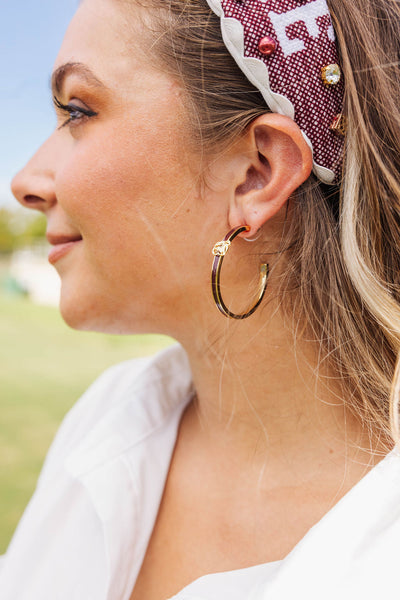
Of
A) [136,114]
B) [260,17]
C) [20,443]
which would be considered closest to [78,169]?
[136,114]

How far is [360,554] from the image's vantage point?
751 mm

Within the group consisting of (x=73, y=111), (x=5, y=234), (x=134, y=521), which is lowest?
(x=5, y=234)

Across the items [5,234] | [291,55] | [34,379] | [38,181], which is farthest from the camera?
[5,234]

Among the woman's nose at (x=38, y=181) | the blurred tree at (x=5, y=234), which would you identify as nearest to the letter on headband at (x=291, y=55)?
the woman's nose at (x=38, y=181)

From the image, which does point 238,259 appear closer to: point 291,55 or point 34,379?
point 291,55

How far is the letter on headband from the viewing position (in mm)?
899

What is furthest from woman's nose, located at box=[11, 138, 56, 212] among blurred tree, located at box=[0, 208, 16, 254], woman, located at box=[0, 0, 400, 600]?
blurred tree, located at box=[0, 208, 16, 254]

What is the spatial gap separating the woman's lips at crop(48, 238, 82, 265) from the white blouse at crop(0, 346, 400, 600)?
1.38 ft

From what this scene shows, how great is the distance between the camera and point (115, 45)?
3.29ft

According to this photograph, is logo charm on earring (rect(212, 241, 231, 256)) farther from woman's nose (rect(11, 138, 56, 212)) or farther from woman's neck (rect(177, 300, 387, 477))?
woman's nose (rect(11, 138, 56, 212))

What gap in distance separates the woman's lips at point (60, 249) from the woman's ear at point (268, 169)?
345mm

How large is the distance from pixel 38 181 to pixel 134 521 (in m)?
0.74

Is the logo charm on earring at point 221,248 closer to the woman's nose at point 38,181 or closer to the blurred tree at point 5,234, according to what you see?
the woman's nose at point 38,181

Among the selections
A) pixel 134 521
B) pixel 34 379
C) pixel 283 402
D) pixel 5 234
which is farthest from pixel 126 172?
pixel 5 234
